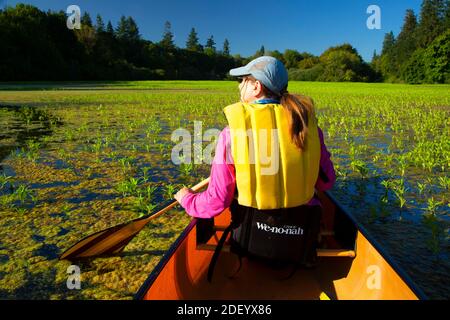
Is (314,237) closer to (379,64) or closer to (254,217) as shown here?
(254,217)

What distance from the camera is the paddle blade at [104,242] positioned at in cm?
338

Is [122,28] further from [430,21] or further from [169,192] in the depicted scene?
[169,192]

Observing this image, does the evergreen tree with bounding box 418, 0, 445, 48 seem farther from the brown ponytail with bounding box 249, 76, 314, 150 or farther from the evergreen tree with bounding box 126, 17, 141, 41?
the brown ponytail with bounding box 249, 76, 314, 150

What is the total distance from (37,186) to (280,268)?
409 cm

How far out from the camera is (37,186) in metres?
5.40

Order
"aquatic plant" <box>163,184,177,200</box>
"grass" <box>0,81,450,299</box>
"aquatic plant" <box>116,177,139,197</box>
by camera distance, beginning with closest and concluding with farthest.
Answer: "grass" <box>0,81,450,299</box> < "aquatic plant" <box>163,184,177,200</box> < "aquatic plant" <box>116,177,139,197</box>

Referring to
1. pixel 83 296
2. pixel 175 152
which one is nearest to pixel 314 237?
pixel 83 296

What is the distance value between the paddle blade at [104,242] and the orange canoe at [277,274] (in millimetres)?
808

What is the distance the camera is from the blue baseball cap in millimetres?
2439

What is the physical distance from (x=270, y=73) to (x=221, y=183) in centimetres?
78

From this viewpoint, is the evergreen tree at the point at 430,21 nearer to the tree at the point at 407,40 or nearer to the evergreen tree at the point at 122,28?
the tree at the point at 407,40

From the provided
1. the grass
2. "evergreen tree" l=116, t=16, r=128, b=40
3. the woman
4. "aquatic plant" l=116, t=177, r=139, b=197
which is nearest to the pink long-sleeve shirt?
the woman

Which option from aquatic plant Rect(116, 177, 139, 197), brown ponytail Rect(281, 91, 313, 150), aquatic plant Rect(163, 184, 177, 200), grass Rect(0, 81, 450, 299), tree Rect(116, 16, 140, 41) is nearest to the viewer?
brown ponytail Rect(281, 91, 313, 150)

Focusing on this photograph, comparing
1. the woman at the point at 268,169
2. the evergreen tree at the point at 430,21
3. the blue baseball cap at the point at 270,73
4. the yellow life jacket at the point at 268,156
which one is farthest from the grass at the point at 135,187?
the evergreen tree at the point at 430,21
